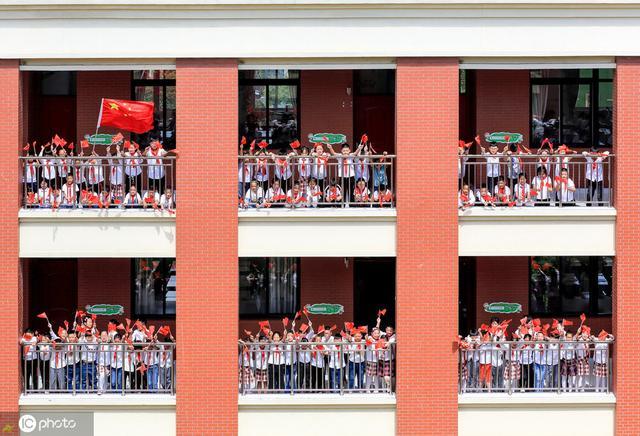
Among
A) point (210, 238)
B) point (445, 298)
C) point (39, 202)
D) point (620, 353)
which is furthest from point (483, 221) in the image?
point (39, 202)

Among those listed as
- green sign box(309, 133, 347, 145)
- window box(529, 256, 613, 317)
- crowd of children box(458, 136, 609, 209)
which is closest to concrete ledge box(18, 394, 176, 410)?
green sign box(309, 133, 347, 145)

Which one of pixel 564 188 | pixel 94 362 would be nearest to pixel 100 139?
pixel 94 362

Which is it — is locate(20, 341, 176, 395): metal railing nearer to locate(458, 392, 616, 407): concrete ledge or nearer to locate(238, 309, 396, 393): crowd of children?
locate(238, 309, 396, 393): crowd of children

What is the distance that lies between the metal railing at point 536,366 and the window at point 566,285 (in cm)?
335

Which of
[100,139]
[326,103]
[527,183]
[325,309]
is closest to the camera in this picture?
[527,183]

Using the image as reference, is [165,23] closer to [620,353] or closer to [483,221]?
[483,221]

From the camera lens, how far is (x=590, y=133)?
1000 inches

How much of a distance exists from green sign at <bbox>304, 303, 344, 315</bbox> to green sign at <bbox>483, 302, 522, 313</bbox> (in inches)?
125

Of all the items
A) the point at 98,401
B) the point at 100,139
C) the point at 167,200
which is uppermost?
the point at 100,139

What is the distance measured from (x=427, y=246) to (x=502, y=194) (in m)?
1.81

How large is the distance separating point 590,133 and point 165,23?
9.75 m

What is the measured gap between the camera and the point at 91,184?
73.2ft

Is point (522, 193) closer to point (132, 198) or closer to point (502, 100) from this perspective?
point (502, 100)

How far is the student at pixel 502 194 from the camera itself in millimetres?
22078
